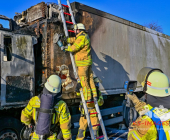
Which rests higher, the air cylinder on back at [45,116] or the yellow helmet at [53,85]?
the yellow helmet at [53,85]

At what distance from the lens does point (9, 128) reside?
10.1 feet

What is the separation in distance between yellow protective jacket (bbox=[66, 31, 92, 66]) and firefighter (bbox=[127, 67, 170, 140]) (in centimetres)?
181

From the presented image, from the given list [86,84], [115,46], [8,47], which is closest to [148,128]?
[86,84]

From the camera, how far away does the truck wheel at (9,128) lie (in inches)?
118

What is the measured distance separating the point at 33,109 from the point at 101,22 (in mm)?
2920

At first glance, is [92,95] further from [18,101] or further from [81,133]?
[18,101]

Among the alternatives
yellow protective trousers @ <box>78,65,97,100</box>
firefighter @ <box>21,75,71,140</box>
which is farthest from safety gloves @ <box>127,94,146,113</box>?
yellow protective trousers @ <box>78,65,97,100</box>

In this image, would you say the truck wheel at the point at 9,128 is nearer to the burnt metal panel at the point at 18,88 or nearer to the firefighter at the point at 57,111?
the burnt metal panel at the point at 18,88

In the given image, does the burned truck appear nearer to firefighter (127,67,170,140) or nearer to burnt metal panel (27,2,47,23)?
burnt metal panel (27,2,47,23)

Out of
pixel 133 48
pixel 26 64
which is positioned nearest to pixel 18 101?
pixel 26 64

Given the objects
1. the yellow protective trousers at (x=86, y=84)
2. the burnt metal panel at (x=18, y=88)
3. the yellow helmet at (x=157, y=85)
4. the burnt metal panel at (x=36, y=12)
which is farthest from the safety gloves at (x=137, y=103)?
the burnt metal panel at (x=36, y=12)

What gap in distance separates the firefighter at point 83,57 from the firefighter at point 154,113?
1716 millimetres

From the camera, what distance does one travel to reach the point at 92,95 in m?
3.69

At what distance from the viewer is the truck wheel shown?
118 inches
